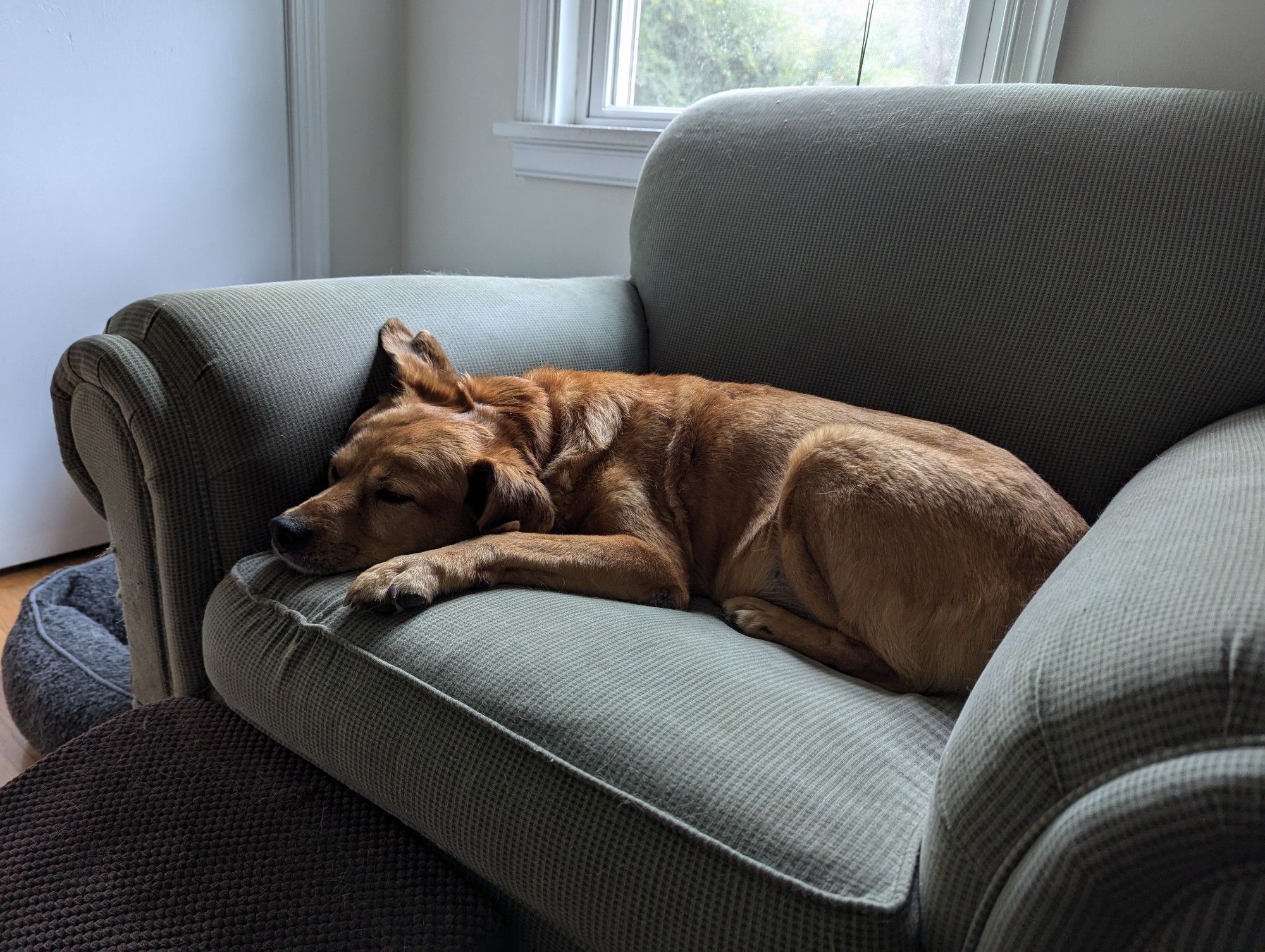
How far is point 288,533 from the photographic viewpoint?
132cm

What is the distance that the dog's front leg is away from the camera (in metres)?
1.23

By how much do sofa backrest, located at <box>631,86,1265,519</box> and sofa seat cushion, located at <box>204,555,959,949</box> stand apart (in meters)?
0.71

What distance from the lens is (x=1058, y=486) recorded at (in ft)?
5.32

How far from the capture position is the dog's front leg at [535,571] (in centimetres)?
123

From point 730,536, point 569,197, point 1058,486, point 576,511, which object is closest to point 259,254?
point 569,197

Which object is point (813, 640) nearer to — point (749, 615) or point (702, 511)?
point (749, 615)

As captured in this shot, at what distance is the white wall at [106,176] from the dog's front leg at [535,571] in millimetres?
1878

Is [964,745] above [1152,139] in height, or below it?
below

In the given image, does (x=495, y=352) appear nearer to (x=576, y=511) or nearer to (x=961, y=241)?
(x=576, y=511)

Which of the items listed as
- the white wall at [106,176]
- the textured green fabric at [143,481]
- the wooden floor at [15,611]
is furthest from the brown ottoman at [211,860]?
the white wall at [106,176]

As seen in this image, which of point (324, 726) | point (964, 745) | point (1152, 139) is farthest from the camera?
point (1152, 139)

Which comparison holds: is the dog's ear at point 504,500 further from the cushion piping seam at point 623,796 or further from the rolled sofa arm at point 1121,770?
the rolled sofa arm at point 1121,770

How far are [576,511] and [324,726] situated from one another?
604 mm

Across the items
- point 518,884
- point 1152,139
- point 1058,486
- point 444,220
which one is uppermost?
point 1152,139
